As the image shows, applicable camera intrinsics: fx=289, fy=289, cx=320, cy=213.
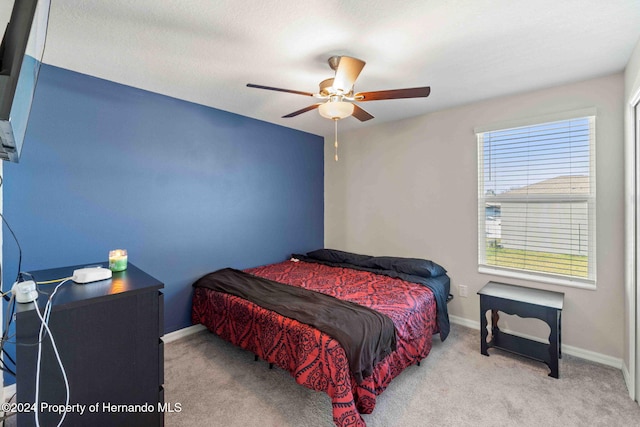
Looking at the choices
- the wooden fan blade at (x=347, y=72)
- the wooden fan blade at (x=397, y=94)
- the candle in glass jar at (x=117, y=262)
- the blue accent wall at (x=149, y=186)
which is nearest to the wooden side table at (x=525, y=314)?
the wooden fan blade at (x=397, y=94)

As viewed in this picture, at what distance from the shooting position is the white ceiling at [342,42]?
5.25ft

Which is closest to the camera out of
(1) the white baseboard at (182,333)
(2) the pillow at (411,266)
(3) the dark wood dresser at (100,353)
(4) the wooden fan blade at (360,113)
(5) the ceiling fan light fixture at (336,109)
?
(3) the dark wood dresser at (100,353)

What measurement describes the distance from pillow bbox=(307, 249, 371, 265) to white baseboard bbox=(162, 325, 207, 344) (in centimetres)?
158

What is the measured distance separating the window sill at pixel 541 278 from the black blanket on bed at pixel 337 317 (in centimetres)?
160

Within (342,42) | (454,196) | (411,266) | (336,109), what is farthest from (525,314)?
(342,42)

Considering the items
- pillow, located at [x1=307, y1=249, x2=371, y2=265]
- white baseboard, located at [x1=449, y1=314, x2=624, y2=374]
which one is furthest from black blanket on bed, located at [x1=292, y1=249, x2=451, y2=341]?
white baseboard, located at [x1=449, y1=314, x2=624, y2=374]

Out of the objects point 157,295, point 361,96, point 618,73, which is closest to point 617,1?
point 618,73

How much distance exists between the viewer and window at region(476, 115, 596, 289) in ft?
8.19

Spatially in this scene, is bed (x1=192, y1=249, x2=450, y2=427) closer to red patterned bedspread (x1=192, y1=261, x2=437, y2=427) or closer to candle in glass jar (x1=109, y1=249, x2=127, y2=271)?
red patterned bedspread (x1=192, y1=261, x2=437, y2=427)

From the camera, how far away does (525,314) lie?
2.33 meters

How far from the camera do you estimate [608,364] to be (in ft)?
7.75

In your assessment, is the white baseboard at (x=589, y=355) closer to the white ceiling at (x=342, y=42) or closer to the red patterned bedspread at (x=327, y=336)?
the red patterned bedspread at (x=327, y=336)

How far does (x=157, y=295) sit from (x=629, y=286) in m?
3.07

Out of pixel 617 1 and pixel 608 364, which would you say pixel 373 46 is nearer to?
pixel 617 1
